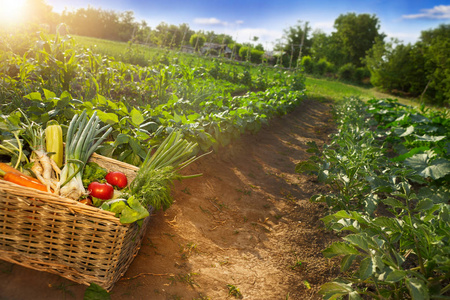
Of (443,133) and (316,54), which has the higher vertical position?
(316,54)

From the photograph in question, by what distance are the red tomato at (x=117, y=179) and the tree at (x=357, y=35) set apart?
4827 centimetres

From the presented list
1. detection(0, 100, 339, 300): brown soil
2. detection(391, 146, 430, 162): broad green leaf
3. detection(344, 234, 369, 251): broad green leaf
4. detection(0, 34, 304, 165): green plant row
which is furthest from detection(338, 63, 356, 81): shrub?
detection(344, 234, 369, 251): broad green leaf

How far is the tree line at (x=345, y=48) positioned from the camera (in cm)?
2031

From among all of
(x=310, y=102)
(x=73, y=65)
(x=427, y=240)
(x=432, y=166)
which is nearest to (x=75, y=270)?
(x=427, y=240)

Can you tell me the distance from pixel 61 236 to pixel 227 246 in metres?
1.27

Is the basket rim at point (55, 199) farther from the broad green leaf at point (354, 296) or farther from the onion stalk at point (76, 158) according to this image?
→ the broad green leaf at point (354, 296)

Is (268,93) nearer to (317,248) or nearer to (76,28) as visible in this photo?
(317,248)

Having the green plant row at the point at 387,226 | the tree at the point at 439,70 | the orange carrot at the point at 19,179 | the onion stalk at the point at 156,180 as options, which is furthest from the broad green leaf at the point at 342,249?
the tree at the point at 439,70

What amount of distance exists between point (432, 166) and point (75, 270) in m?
3.64

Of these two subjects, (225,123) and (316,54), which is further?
(316,54)

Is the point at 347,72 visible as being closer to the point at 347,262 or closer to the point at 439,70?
the point at 439,70

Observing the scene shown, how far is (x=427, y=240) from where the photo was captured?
161 cm

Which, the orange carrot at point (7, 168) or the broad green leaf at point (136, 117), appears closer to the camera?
the orange carrot at point (7, 168)

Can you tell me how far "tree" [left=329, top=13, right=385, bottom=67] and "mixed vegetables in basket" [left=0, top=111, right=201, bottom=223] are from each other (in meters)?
48.2
